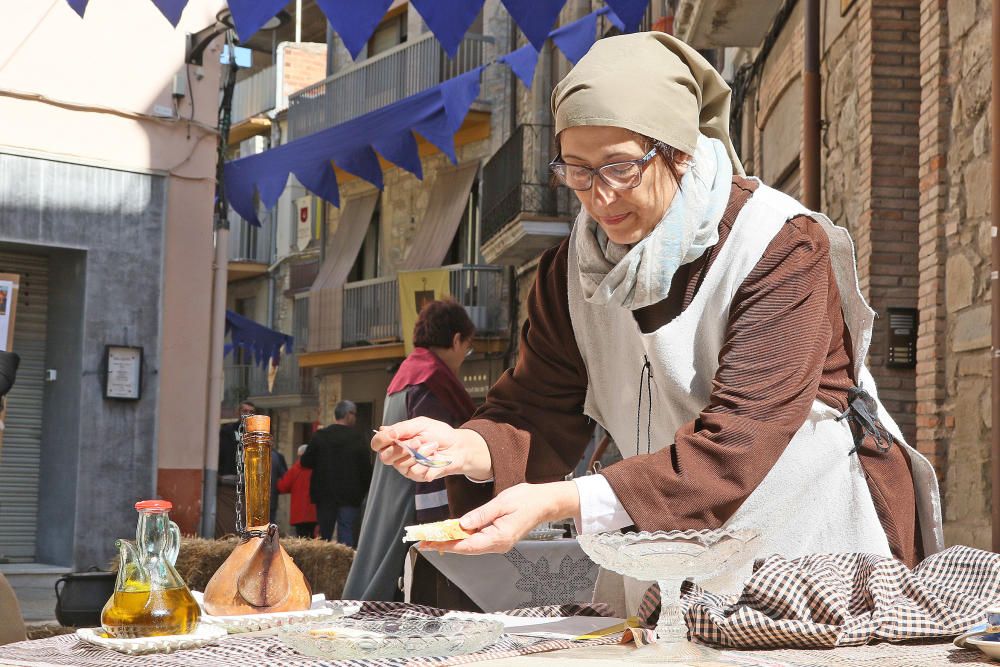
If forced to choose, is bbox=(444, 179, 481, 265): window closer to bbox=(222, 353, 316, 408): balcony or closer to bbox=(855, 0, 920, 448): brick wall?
bbox=(222, 353, 316, 408): balcony

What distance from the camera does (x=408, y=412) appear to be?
4984mm

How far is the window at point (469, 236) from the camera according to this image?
21.2 metres

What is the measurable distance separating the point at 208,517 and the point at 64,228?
2.36 meters

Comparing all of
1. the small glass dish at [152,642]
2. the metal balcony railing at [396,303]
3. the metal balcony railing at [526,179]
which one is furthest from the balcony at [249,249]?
the small glass dish at [152,642]

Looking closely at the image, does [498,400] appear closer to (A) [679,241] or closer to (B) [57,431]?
(A) [679,241]

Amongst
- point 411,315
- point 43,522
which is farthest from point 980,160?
point 411,315

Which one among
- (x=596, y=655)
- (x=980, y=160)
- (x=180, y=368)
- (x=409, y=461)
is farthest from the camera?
(x=180, y=368)

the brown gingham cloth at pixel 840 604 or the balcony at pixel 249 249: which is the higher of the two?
the balcony at pixel 249 249

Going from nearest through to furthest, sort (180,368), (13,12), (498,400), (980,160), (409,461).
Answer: (409,461)
(498,400)
(980,160)
(13,12)
(180,368)

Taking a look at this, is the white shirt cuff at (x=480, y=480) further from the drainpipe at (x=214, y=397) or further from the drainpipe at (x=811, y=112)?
the drainpipe at (x=214, y=397)

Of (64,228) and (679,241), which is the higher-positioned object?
(64,228)

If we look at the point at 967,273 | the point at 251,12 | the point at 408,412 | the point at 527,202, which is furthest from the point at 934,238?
the point at 527,202

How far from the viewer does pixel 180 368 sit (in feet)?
32.4

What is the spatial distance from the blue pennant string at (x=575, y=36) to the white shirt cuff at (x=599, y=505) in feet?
24.1
